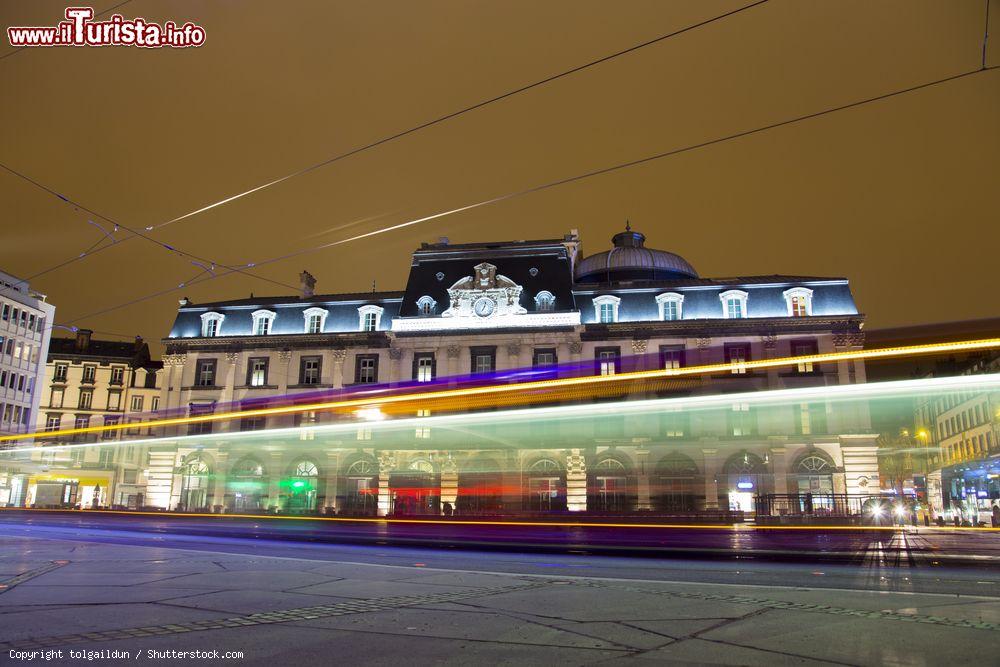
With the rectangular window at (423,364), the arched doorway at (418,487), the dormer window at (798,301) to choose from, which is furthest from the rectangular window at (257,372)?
the arched doorway at (418,487)

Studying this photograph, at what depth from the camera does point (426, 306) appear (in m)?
54.3

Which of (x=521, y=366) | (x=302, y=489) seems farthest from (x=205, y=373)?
(x=302, y=489)

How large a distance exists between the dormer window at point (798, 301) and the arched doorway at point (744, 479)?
3941cm

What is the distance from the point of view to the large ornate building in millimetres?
12484

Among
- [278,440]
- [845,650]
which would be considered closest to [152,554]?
[278,440]

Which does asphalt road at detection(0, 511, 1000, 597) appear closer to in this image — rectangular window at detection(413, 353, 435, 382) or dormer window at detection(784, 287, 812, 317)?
rectangular window at detection(413, 353, 435, 382)

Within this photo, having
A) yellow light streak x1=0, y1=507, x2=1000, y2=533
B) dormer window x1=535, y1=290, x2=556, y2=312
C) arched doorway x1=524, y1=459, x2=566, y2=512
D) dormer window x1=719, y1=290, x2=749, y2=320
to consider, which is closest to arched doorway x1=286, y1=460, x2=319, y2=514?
yellow light streak x1=0, y1=507, x2=1000, y2=533

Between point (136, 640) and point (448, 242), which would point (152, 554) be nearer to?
point (136, 640)

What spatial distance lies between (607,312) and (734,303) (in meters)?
8.41

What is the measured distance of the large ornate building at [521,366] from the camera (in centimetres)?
1248

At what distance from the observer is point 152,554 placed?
1440cm

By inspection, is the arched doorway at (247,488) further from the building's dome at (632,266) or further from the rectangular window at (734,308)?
the building's dome at (632,266)

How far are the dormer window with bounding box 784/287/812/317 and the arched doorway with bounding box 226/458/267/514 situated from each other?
39490mm

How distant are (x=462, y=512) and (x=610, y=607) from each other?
7718 millimetres
